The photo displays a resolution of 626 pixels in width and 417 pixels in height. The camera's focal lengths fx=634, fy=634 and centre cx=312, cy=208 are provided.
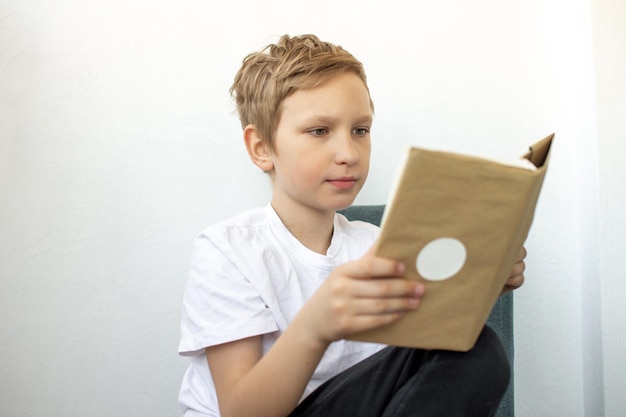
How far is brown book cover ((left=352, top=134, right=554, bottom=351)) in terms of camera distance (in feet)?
1.77

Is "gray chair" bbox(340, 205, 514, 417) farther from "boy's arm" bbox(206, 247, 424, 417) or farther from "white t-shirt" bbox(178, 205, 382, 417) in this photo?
"boy's arm" bbox(206, 247, 424, 417)

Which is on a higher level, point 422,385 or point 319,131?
point 319,131

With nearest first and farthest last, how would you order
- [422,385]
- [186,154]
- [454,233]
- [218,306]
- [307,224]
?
1. [454,233]
2. [422,385]
3. [218,306]
4. [307,224]
5. [186,154]

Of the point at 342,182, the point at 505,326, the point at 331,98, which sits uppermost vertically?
the point at 331,98

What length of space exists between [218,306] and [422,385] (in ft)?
0.98

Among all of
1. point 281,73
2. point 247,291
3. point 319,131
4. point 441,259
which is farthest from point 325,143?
point 441,259

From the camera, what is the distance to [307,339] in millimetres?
669

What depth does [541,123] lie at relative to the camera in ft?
4.03

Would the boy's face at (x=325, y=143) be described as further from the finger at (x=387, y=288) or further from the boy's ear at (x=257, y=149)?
the finger at (x=387, y=288)

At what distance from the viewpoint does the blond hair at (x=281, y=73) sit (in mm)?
928

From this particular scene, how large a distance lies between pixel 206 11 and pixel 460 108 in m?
0.52

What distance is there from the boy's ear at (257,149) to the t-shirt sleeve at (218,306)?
156 mm

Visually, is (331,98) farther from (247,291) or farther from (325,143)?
(247,291)

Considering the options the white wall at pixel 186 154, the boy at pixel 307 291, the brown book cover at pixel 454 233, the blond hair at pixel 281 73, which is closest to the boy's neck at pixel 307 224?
Answer: the boy at pixel 307 291
